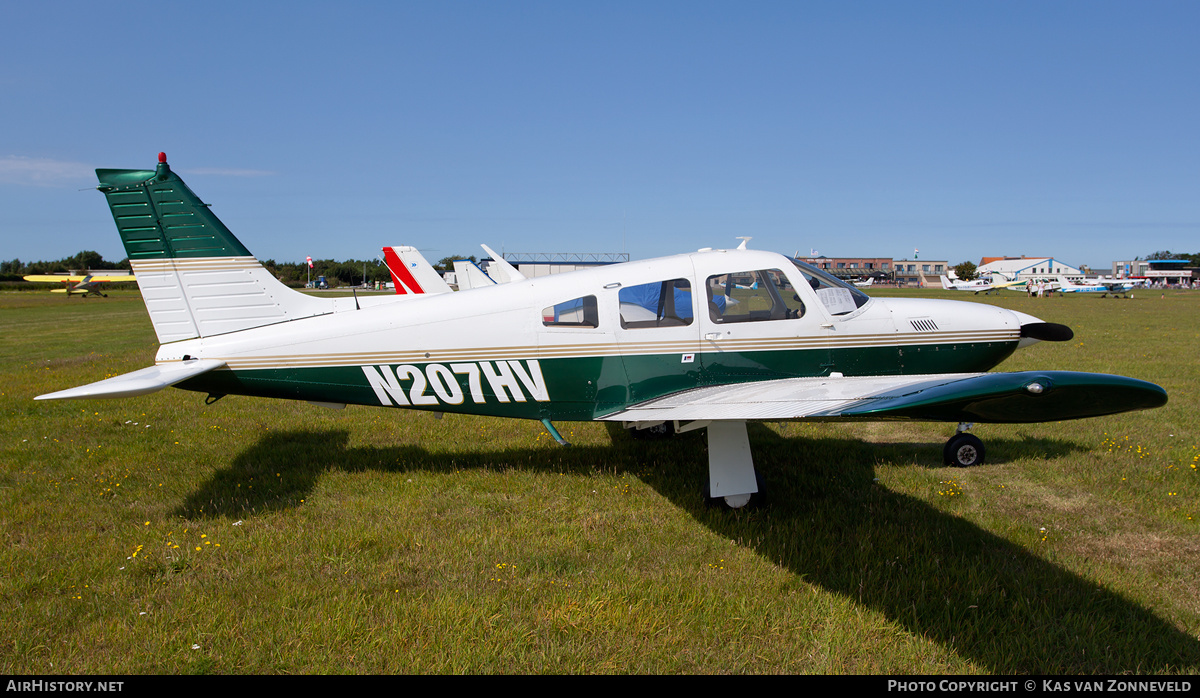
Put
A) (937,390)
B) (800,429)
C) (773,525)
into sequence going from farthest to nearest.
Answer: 1. (800,429)
2. (773,525)
3. (937,390)

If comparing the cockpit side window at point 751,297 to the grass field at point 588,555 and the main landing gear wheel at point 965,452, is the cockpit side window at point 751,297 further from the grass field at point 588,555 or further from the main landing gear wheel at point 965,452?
the main landing gear wheel at point 965,452

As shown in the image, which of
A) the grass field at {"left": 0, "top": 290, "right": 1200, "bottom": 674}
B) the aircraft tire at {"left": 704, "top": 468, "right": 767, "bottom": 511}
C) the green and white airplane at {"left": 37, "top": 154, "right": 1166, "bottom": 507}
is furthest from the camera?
the green and white airplane at {"left": 37, "top": 154, "right": 1166, "bottom": 507}

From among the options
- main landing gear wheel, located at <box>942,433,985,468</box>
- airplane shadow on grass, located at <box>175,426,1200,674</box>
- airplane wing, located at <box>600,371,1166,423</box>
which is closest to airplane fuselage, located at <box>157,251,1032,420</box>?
airplane wing, located at <box>600,371,1166,423</box>

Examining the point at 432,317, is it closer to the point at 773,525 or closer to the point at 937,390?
the point at 773,525

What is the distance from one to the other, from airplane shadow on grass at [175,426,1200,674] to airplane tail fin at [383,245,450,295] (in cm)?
1569

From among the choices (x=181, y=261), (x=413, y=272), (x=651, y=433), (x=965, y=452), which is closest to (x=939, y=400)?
(x=965, y=452)

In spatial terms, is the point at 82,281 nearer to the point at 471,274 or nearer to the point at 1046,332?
the point at 471,274

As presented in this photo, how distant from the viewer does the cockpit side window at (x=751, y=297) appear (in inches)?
230

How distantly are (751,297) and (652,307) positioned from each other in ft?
3.01

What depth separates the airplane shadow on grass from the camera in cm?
365

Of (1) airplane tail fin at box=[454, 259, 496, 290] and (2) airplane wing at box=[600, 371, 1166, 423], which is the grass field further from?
(1) airplane tail fin at box=[454, 259, 496, 290]

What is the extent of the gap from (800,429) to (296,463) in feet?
20.6
